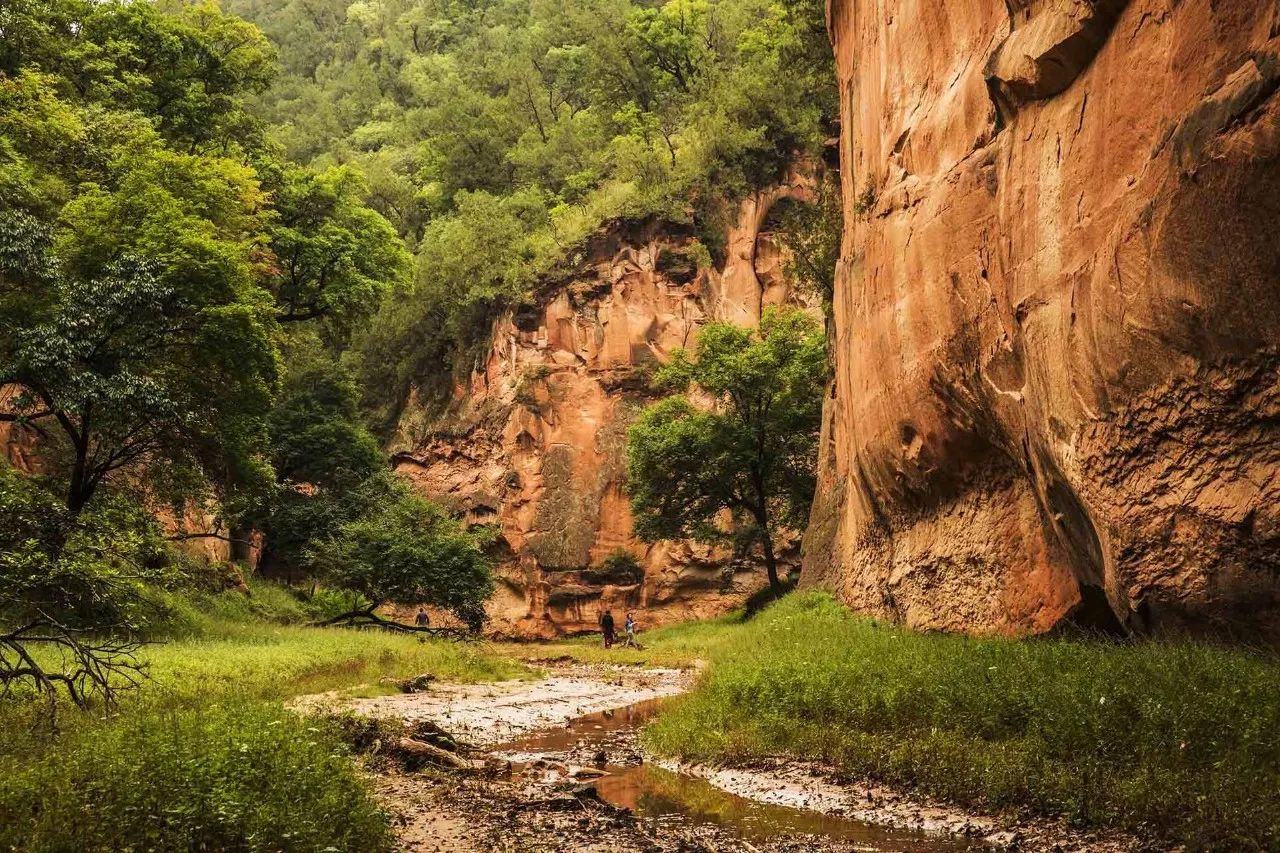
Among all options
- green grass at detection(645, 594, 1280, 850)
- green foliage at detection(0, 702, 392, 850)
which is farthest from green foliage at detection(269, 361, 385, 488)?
green foliage at detection(0, 702, 392, 850)

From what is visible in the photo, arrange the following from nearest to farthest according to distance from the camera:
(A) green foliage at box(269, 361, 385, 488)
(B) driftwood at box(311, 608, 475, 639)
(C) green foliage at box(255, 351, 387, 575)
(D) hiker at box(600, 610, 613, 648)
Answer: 1. (B) driftwood at box(311, 608, 475, 639)
2. (D) hiker at box(600, 610, 613, 648)
3. (C) green foliage at box(255, 351, 387, 575)
4. (A) green foliage at box(269, 361, 385, 488)

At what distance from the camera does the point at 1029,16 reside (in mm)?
12703

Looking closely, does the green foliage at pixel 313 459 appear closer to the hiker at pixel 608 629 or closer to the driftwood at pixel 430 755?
the hiker at pixel 608 629

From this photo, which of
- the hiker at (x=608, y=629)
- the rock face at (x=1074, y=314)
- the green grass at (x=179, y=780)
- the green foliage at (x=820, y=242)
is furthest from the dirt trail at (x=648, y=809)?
the green foliage at (x=820, y=242)

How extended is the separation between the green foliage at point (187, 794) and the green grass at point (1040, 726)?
524cm

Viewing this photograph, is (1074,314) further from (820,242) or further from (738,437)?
(738,437)

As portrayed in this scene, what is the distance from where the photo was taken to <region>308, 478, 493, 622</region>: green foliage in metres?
32.4

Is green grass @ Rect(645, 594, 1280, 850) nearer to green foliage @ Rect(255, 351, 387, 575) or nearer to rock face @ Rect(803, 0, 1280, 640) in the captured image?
rock face @ Rect(803, 0, 1280, 640)

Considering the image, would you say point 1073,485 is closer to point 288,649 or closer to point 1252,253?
point 1252,253

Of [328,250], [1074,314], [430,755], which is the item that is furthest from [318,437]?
[1074,314]

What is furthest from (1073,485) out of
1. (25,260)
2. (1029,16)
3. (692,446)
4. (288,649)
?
(692,446)

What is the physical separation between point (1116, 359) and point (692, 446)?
24.2 metres

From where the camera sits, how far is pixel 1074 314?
432 inches

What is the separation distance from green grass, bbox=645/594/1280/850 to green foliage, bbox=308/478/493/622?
2056 centimetres
